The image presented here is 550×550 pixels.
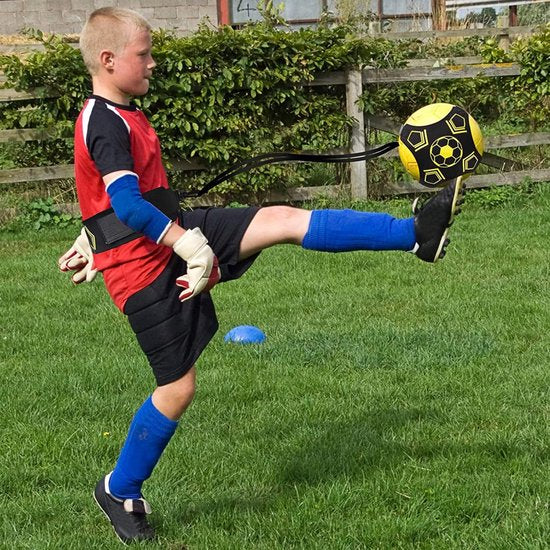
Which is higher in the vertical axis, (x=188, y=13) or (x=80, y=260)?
(x=188, y=13)

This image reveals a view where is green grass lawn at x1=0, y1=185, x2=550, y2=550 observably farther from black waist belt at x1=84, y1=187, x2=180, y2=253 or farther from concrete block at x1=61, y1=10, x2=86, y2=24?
concrete block at x1=61, y1=10, x2=86, y2=24

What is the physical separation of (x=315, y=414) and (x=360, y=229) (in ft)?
5.73

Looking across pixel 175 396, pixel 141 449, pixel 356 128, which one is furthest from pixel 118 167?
pixel 356 128

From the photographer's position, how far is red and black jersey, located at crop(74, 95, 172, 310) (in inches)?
127

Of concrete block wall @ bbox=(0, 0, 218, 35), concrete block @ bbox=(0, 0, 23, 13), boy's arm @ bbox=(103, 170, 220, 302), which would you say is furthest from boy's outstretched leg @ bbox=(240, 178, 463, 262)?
concrete block @ bbox=(0, 0, 23, 13)

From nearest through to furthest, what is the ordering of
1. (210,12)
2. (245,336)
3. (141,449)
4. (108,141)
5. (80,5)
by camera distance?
1. (108,141)
2. (141,449)
3. (245,336)
4. (80,5)
5. (210,12)

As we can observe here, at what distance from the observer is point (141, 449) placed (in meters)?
3.57

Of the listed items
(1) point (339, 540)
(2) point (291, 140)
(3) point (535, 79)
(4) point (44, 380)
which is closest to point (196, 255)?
(1) point (339, 540)

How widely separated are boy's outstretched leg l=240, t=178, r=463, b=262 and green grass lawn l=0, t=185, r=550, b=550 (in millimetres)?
1117

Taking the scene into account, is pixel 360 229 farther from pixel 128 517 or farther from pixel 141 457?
pixel 128 517

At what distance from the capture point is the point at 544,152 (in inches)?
464

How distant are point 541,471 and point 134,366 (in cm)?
273

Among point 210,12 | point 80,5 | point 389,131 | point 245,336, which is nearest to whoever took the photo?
point 245,336

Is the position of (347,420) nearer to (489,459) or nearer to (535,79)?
(489,459)
